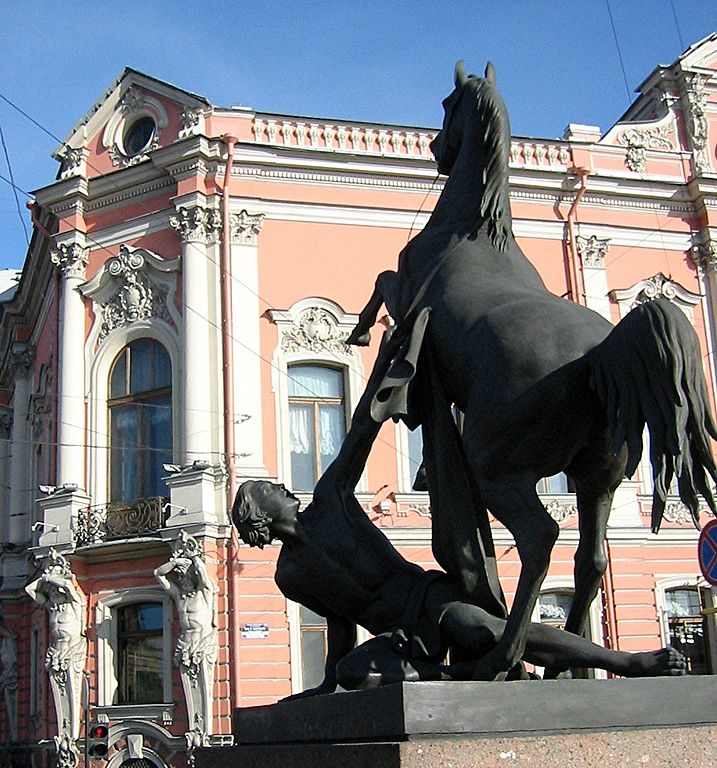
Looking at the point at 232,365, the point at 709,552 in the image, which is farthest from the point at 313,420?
the point at 709,552

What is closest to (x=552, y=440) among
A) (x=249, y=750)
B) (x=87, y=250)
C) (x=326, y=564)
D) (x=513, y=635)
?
(x=513, y=635)

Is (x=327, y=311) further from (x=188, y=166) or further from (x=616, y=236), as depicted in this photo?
(x=616, y=236)

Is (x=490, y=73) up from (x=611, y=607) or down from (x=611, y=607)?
up

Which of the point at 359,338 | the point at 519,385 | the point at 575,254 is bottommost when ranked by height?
the point at 519,385

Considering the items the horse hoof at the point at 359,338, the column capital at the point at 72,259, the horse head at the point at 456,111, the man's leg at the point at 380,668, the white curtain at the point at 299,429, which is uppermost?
the column capital at the point at 72,259

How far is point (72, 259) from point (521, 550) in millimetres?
15265

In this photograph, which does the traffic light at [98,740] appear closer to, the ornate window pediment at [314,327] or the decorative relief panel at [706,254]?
the ornate window pediment at [314,327]

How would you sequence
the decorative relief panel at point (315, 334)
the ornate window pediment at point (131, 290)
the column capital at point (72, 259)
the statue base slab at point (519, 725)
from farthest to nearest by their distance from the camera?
the column capital at point (72, 259) → the ornate window pediment at point (131, 290) → the decorative relief panel at point (315, 334) → the statue base slab at point (519, 725)

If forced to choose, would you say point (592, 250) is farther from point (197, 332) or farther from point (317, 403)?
point (197, 332)

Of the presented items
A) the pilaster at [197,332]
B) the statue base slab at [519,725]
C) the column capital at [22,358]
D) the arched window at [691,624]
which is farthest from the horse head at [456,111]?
the column capital at [22,358]

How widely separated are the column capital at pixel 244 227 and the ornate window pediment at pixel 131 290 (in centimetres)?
96

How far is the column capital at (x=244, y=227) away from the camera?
55.8 feet

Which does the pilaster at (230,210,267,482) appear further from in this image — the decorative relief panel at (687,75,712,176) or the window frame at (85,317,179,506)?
the decorative relief panel at (687,75,712,176)

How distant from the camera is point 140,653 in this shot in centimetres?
1608
